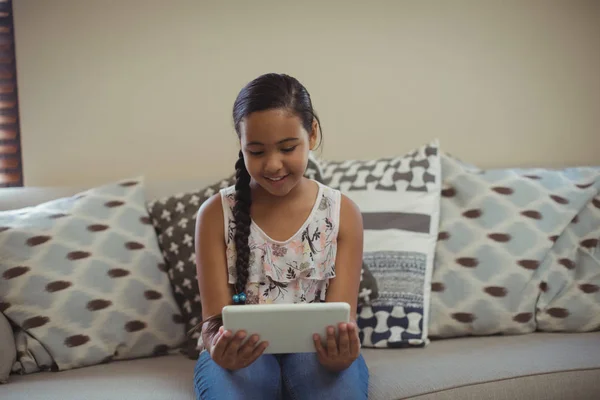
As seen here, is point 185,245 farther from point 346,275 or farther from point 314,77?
point 314,77

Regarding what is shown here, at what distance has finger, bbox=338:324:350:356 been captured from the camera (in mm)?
1214

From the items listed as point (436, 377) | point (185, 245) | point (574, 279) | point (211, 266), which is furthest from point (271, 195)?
point (574, 279)

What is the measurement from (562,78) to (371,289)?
1.30 meters

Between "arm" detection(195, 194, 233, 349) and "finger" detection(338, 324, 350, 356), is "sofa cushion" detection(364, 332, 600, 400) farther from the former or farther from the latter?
"arm" detection(195, 194, 233, 349)

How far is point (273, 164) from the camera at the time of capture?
1.35m

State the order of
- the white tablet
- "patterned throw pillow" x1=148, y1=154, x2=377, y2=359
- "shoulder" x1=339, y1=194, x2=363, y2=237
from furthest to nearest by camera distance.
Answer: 1. "patterned throw pillow" x1=148, y1=154, x2=377, y2=359
2. "shoulder" x1=339, y1=194, x2=363, y2=237
3. the white tablet

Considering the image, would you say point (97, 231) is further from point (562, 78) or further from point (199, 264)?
point (562, 78)

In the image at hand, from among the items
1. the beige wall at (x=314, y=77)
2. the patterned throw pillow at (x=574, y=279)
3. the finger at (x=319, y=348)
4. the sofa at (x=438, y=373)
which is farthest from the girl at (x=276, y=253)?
the beige wall at (x=314, y=77)

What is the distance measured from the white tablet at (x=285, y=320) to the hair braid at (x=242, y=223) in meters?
0.24

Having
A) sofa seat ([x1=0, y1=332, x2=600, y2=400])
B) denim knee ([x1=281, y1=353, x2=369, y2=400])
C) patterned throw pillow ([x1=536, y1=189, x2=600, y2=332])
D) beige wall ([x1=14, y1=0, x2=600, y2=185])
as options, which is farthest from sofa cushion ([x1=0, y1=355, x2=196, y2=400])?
patterned throw pillow ([x1=536, y1=189, x2=600, y2=332])

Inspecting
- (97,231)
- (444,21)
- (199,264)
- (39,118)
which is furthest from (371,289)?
(39,118)

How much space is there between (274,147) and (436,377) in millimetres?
628

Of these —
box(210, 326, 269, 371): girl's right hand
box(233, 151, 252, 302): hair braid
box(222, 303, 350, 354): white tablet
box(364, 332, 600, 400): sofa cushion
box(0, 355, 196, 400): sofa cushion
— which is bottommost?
box(0, 355, 196, 400): sofa cushion

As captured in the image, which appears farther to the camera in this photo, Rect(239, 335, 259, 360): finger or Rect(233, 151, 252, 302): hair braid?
Rect(233, 151, 252, 302): hair braid
